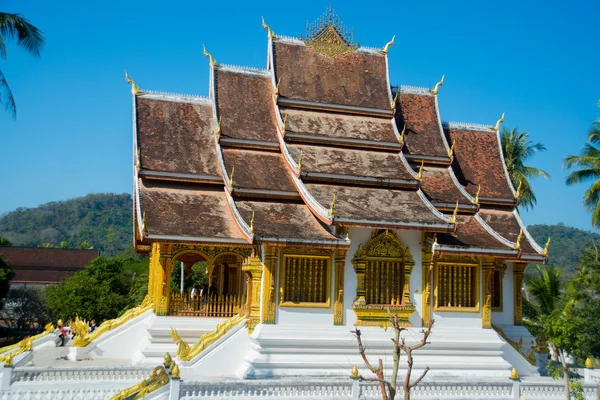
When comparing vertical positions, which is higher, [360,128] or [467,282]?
[360,128]

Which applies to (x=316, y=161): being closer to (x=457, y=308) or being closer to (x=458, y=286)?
(x=458, y=286)

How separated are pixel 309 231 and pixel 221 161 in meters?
3.32

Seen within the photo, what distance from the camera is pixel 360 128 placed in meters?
18.0

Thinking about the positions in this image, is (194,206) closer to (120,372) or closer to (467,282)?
(120,372)

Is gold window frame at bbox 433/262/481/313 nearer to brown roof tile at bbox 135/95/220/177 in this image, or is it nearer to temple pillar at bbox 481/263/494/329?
temple pillar at bbox 481/263/494/329

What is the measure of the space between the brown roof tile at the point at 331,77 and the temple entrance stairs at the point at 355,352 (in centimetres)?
674

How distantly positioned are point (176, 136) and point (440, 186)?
24.0 ft

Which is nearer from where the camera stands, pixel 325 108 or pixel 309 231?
pixel 309 231

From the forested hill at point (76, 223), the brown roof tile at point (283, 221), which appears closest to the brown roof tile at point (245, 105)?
the brown roof tile at point (283, 221)

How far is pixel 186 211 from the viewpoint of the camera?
15672 mm

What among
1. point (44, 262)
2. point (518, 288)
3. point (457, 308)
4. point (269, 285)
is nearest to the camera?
point (269, 285)

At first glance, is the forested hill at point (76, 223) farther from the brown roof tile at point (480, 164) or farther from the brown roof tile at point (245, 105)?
the brown roof tile at point (480, 164)

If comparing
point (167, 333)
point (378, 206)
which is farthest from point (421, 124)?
point (167, 333)

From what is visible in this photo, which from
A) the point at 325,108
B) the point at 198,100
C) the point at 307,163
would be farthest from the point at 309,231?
the point at 198,100
